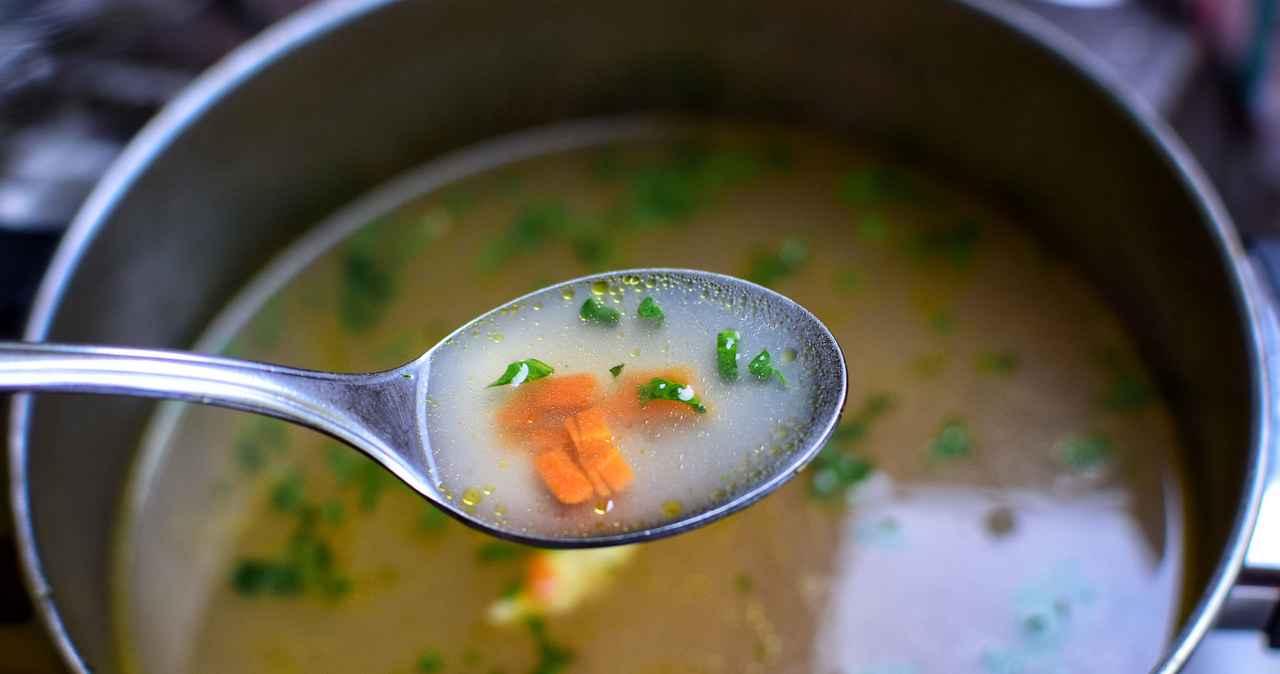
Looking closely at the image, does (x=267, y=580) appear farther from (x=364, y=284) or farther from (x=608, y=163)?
(x=608, y=163)

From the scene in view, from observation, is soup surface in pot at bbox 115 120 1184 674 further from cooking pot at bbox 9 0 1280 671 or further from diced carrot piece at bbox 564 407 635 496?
diced carrot piece at bbox 564 407 635 496

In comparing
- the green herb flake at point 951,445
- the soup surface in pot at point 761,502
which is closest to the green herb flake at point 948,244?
the soup surface in pot at point 761,502

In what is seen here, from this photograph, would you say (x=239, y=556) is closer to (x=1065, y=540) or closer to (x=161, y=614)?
(x=161, y=614)

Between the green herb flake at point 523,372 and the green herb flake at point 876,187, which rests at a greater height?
the green herb flake at point 876,187

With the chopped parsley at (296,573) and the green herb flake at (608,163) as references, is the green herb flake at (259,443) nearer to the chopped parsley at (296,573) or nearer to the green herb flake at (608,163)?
the chopped parsley at (296,573)

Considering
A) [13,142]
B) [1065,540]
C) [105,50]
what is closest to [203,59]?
[105,50]

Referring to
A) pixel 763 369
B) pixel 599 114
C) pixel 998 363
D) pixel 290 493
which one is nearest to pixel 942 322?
pixel 998 363
